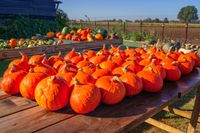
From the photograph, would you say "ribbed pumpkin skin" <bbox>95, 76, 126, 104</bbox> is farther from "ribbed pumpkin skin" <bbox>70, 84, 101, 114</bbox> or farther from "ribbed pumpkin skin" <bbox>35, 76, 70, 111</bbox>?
"ribbed pumpkin skin" <bbox>35, 76, 70, 111</bbox>

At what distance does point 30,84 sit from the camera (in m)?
1.43

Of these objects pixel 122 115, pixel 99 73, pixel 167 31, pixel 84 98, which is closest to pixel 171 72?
pixel 99 73

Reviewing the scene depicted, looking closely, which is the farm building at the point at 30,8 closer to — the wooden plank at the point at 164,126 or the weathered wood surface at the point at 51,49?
the weathered wood surface at the point at 51,49

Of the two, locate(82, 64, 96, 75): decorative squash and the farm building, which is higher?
the farm building

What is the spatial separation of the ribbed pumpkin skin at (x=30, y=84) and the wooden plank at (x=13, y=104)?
0.05 meters

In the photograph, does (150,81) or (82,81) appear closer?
(82,81)

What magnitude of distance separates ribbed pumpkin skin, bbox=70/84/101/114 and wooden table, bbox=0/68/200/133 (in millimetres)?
45

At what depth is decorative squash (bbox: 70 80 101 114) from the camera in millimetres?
1253

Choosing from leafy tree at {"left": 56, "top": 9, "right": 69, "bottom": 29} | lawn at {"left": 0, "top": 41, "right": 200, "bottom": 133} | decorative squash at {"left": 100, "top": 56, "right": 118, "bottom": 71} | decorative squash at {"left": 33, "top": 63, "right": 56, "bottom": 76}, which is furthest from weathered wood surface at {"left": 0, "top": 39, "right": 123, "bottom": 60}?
leafy tree at {"left": 56, "top": 9, "right": 69, "bottom": 29}

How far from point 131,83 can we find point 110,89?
0.18m

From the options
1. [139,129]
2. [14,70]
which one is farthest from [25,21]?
[14,70]

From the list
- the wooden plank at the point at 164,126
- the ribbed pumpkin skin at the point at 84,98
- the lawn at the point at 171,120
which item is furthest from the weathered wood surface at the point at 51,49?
the ribbed pumpkin skin at the point at 84,98

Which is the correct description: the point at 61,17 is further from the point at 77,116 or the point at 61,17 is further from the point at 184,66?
the point at 77,116

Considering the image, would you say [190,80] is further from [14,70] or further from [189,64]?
[14,70]
